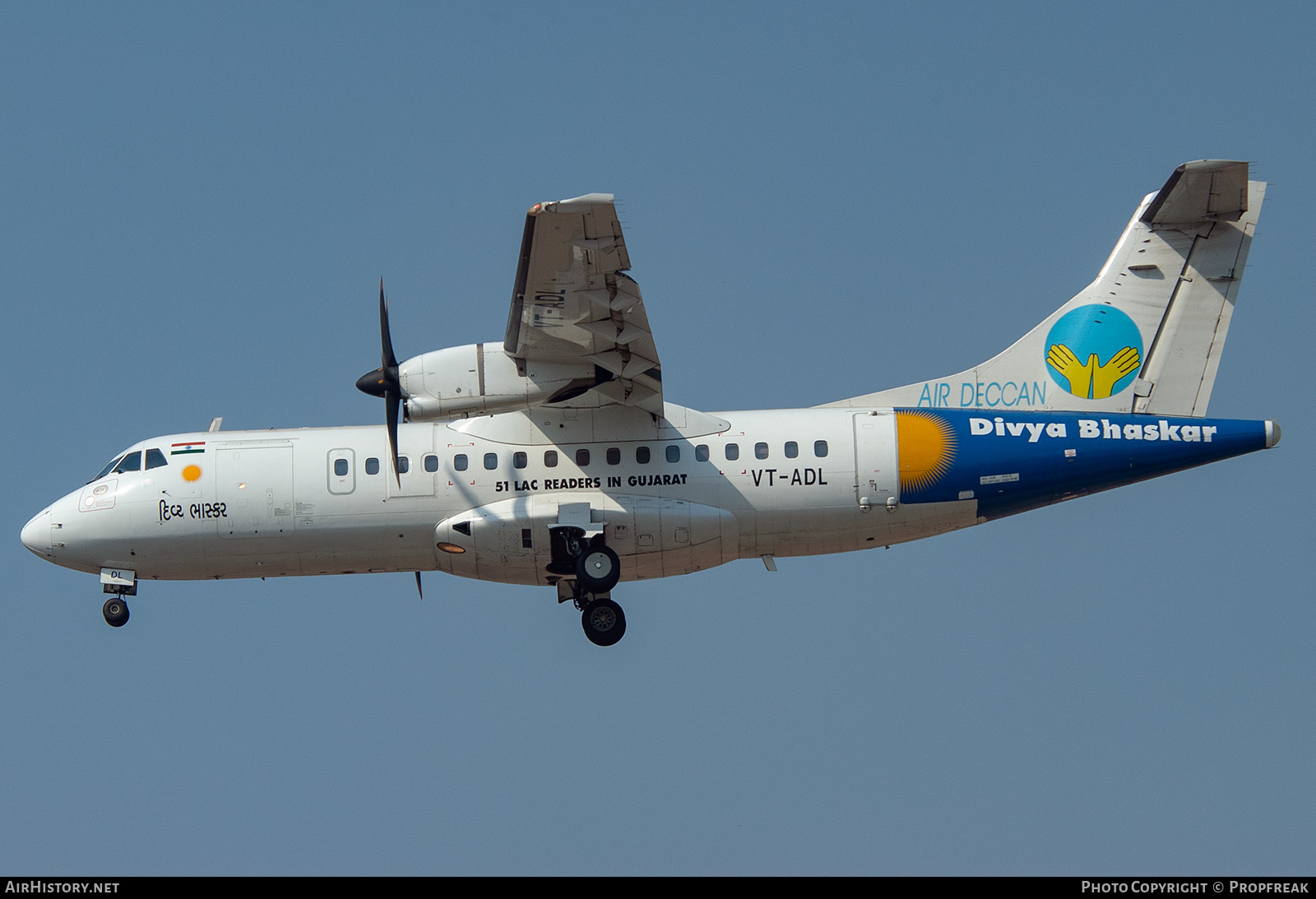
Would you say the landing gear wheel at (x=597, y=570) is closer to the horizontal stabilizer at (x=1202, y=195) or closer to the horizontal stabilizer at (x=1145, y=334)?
the horizontal stabilizer at (x=1145, y=334)

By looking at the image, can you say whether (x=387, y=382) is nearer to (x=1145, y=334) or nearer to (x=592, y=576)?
(x=592, y=576)

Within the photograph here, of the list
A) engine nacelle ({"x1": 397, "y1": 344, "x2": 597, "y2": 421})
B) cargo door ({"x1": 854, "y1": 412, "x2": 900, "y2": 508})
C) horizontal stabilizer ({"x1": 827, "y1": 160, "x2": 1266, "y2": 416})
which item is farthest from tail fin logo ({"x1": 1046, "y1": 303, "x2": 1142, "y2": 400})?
engine nacelle ({"x1": 397, "y1": 344, "x2": 597, "y2": 421})

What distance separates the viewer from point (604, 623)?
23.3m

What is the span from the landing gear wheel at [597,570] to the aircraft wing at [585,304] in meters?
2.30

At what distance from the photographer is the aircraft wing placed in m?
19.4

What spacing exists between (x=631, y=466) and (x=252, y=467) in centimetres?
592

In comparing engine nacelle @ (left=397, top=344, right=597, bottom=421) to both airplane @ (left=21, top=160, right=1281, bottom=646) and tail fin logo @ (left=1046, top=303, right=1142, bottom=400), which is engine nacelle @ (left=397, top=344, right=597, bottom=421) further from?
tail fin logo @ (left=1046, top=303, right=1142, bottom=400)

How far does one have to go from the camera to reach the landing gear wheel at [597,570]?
2283cm

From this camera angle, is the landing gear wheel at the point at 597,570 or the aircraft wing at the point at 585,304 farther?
the landing gear wheel at the point at 597,570

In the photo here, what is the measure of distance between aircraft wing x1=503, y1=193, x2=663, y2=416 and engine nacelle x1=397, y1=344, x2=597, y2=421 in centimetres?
21

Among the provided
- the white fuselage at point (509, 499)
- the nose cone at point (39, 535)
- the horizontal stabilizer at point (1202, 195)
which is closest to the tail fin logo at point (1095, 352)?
the horizontal stabilizer at point (1202, 195)

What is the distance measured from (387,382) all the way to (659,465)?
426 centimetres

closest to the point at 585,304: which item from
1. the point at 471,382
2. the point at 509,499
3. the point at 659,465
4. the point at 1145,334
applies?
the point at 471,382
